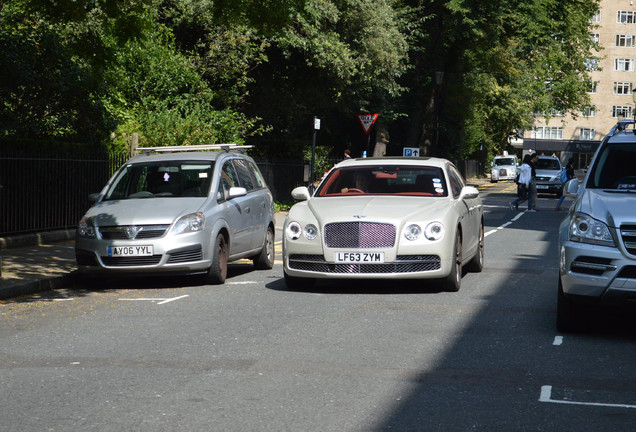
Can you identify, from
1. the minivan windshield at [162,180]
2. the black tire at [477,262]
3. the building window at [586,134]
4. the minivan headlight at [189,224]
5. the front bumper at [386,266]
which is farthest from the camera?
the building window at [586,134]

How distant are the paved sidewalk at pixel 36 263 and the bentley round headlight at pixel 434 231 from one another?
483 cm

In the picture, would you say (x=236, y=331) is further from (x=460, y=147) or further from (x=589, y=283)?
(x=460, y=147)

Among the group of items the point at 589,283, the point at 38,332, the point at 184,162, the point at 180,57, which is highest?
the point at 180,57

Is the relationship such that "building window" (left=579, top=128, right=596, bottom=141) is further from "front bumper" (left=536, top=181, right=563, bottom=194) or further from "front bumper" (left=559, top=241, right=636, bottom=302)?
"front bumper" (left=559, top=241, right=636, bottom=302)

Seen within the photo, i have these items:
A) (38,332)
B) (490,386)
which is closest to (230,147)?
(38,332)

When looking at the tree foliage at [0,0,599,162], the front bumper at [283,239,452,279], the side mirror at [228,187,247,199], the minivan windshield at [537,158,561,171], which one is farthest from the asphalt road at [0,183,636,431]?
the minivan windshield at [537,158,561,171]

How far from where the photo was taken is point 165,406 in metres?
5.87

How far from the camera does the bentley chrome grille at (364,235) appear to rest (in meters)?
11.0

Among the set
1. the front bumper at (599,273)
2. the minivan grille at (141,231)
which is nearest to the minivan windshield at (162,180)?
the minivan grille at (141,231)

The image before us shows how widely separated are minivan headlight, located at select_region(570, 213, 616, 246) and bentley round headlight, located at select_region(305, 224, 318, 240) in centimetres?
362

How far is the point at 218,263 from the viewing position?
40.7 ft

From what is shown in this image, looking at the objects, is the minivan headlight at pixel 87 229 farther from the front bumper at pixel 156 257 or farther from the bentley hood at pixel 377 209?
the bentley hood at pixel 377 209

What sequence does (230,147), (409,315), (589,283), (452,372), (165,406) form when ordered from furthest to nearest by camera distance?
(230,147) < (409,315) < (589,283) < (452,372) < (165,406)

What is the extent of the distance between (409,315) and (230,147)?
585 centimetres
